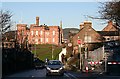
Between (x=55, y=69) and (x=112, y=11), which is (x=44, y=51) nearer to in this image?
(x=55, y=69)

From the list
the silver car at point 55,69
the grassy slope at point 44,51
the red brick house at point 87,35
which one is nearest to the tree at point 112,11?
the silver car at point 55,69

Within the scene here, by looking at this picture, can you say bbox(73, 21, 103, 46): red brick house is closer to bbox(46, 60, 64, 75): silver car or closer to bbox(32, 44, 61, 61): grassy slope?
bbox(32, 44, 61, 61): grassy slope

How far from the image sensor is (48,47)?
6427 inches

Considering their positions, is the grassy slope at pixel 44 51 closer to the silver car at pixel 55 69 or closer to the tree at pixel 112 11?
the silver car at pixel 55 69

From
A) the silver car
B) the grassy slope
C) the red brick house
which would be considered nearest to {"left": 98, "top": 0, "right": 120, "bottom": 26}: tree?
the silver car

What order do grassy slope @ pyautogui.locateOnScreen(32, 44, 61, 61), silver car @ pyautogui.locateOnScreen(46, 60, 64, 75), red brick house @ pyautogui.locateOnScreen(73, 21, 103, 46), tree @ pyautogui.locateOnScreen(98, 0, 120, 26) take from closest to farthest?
tree @ pyautogui.locateOnScreen(98, 0, 120, 26) → silver car @ pyautogui.locateOnScreen(46, 60, 64, 75) → red brick house @ pyautogui.locateOnScreen(73, 21, 103, 46) → grassy slope @ pyautogui.locateOnScreen(32, 44, 61, 61)

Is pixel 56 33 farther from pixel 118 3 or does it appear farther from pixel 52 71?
pixel 118 3

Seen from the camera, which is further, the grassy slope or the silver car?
the grassy slope

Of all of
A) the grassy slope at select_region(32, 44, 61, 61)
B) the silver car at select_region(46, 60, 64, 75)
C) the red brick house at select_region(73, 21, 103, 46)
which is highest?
the red brick house at select_region(73, 21, 103, 46)

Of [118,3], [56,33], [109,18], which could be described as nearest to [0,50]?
[109,18]

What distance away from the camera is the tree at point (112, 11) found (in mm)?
32166

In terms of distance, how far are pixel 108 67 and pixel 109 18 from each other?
7969 mm

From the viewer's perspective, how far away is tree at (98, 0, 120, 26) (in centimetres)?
3217

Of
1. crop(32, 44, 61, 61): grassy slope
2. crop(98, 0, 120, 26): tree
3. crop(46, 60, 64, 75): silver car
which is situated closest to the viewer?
crop(98, 0, 120, 26): tree
